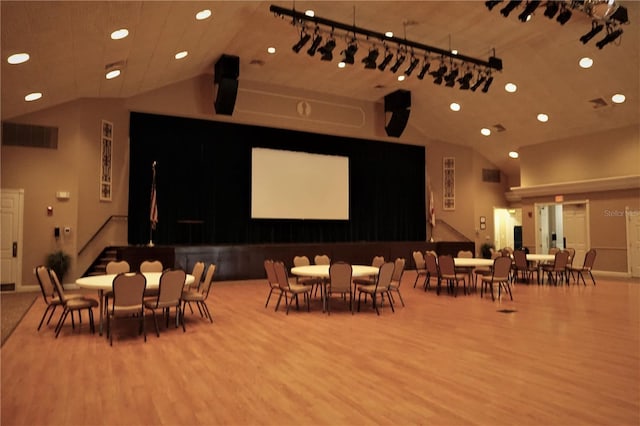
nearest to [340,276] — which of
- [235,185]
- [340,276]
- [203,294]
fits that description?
[340,276]

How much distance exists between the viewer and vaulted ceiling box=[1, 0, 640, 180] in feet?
19.6

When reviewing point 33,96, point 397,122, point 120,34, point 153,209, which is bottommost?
point 153,209

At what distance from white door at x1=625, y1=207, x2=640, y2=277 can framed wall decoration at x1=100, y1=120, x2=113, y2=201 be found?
526 inches

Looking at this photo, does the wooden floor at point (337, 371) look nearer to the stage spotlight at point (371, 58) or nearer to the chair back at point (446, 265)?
the chair back at point (446, 265)

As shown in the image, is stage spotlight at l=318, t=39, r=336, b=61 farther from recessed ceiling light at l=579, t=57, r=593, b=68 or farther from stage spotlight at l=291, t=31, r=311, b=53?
recessed ceiling light at l=579, t=57, r=593, b=68

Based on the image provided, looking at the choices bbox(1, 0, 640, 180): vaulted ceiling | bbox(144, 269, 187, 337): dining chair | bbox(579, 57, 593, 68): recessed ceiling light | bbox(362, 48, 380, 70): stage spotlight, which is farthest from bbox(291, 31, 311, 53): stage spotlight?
bbox(579, 57, 593, 68): recessed ceiling light

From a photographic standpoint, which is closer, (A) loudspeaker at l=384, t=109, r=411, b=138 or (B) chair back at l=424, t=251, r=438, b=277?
(B) chair back at l=424, t=251, r=438, b=277

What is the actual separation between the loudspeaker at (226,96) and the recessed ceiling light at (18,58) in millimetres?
4953

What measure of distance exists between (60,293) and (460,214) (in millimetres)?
12897

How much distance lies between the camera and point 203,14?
7.20 m

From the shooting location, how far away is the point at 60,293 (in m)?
5.38

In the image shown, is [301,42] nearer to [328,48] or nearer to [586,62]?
[328,48]

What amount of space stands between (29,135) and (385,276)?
789cm

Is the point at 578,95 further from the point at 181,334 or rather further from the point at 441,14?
the point at 181,334
